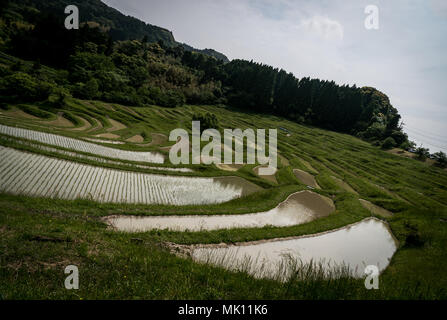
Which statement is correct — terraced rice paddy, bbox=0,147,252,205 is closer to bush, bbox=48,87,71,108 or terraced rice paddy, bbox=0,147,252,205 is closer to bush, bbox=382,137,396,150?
bush, bbox=48,87,71,108

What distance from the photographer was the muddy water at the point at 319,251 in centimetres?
1063

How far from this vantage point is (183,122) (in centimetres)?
5050

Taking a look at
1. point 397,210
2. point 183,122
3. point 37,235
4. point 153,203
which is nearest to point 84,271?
point 37,235

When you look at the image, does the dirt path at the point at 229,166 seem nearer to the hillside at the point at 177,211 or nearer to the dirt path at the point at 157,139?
the hillside at the point at 177,211

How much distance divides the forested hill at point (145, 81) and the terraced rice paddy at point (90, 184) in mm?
26969

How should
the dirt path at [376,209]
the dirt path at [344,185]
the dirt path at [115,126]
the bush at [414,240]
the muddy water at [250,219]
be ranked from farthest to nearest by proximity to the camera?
the dirt path at [115,126] → the dirt path at [344,185] → the dirt path at [376,209] → the bush at [414,240] → the muddy water at [250,219]

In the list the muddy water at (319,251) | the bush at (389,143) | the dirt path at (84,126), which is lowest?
the muddy water at (319,251)

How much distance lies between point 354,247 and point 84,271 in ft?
55.6

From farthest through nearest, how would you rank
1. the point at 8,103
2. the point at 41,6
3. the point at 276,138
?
the point at 41,6 → the point at 276,138 → the point at 8,103

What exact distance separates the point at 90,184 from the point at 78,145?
1004 centimetres

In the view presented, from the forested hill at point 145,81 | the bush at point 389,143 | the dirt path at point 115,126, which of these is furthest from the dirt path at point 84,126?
the bush at point 389,143

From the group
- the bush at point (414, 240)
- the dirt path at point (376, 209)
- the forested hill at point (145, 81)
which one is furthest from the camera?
the forested hill at point (145, 81)

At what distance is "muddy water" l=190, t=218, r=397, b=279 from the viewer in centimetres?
1063

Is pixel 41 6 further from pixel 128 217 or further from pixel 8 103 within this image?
pixel 128 217
